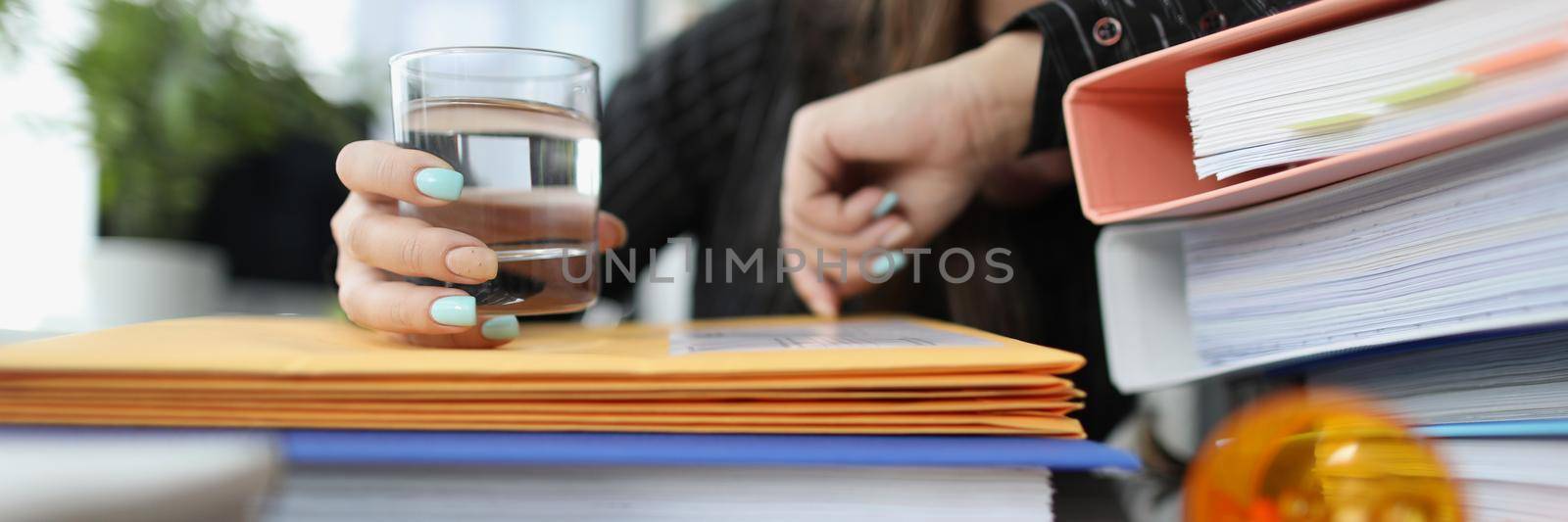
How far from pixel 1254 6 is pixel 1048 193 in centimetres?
39

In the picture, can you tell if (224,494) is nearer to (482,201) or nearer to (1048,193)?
(482,201)

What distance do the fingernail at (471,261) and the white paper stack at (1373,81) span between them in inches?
12.8

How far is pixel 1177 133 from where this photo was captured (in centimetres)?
40

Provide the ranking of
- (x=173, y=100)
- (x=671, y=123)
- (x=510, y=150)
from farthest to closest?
1. (x=671, y=123)
2. (x=173, y=100)
3. (x=510, y=150)

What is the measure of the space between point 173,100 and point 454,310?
0.83 meters

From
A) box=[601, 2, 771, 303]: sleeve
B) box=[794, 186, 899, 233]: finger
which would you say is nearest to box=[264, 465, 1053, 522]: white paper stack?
box=[794, 186, 899, 233]: finger

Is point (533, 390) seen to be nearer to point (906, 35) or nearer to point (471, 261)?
point (471, 261)

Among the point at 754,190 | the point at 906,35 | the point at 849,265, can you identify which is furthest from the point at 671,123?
the point at 849,265

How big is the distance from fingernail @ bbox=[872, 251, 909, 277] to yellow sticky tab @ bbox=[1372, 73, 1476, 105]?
0.39 m

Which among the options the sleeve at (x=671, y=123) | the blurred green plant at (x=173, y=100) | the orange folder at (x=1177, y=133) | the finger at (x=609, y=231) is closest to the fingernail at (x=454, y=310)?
the finger at (x=609, y=231)

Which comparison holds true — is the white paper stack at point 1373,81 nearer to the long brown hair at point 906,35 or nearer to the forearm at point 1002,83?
the forearm at point 1002,83

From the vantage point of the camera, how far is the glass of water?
36 centimetres

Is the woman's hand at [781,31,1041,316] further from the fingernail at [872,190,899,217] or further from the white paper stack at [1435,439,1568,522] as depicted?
the white paper stack at [1435,439,1568,522]

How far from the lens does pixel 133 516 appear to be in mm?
237
